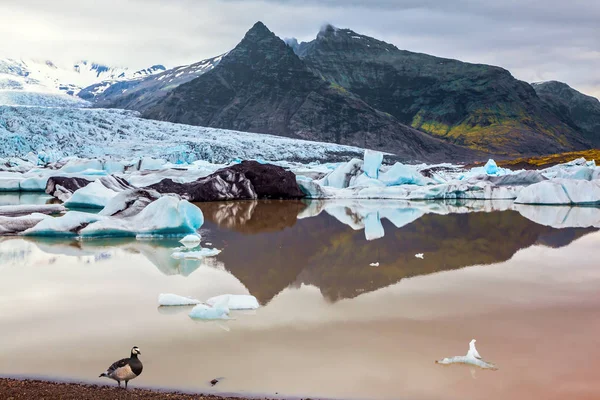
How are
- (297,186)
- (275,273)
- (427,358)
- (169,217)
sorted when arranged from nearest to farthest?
1. (427,358)
2. (275,273)
3. (169,217)
4. (297,186)

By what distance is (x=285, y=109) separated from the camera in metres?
100

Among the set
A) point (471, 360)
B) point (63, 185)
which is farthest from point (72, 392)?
point (63, 185)

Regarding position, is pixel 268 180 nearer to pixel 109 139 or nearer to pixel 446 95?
pixel 109 139

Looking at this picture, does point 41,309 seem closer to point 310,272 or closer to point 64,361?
point 64,361

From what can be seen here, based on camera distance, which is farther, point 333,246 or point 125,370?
point 333,246

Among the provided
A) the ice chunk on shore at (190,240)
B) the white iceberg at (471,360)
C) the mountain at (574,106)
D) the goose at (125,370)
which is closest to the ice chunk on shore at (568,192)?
the ice chunk on shore at (190,240)

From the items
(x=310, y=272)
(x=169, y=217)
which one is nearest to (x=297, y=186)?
(x=169, y=217)

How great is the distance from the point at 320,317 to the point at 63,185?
1770cm

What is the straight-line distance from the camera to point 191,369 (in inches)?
169

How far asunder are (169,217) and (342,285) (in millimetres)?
4825

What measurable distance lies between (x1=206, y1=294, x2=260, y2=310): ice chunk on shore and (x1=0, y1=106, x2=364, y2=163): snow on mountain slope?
34124 millimetres

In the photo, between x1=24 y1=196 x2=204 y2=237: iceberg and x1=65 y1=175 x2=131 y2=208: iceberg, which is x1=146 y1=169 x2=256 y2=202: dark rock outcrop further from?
x1=24 y1=196 x2=204 y2=237: iceberg

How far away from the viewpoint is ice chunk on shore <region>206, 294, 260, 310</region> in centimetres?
596

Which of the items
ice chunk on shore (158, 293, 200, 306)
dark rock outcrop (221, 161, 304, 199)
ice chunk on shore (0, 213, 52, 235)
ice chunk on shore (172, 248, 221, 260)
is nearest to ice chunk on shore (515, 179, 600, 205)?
dark rock outcrop (221, 161, 304, 199)
